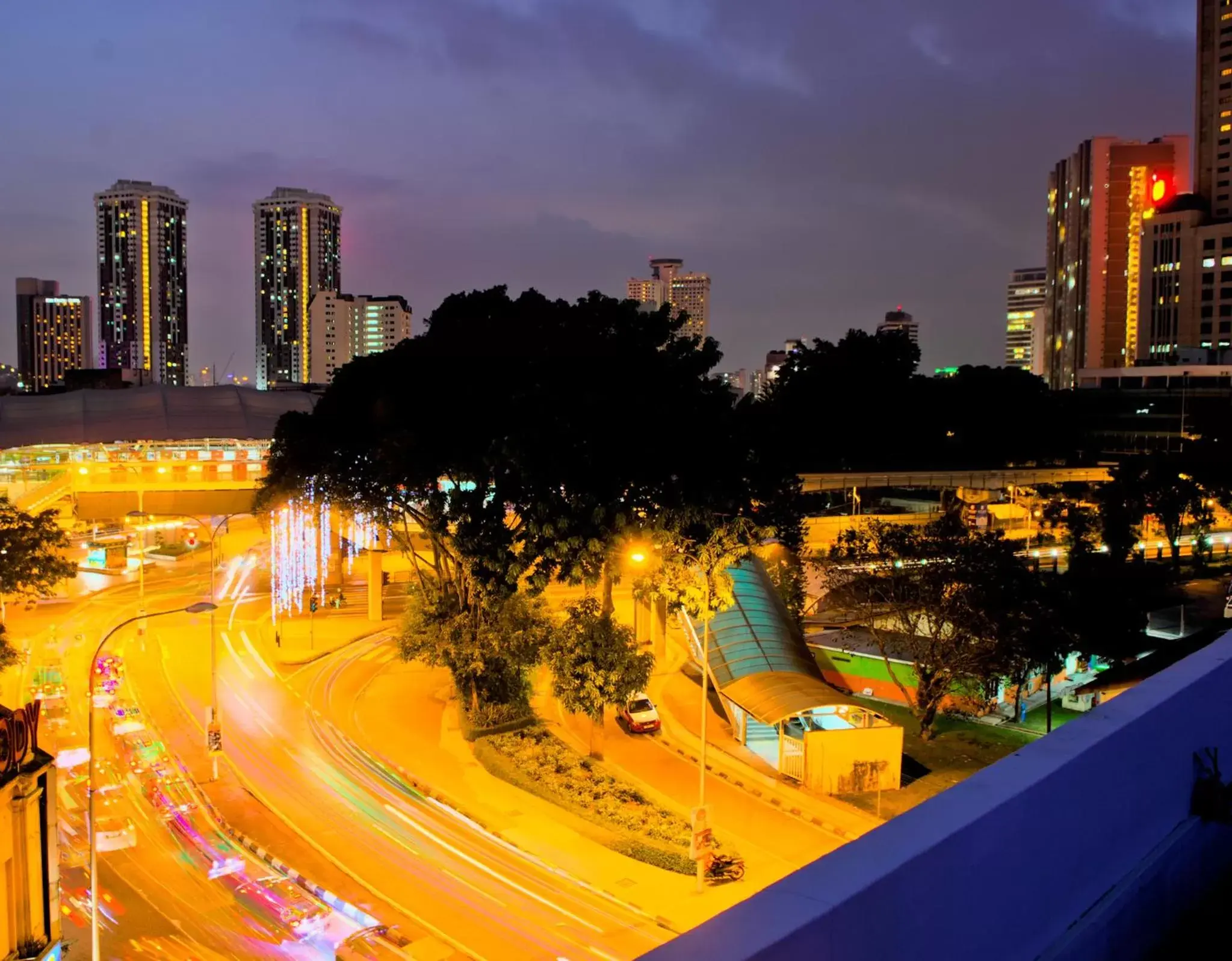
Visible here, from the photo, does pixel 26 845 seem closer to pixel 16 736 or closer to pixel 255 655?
pixel 16 736

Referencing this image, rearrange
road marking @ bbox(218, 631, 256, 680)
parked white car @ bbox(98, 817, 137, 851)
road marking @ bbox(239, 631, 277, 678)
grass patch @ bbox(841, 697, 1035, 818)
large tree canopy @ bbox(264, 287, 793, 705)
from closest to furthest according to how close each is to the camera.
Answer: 1. parked white car @ bbox(98, 817, 137, 851)
2. large tree canopy @ bbox(264, 287, 793, 705)
3. grass patch @ bbox(841, 697, 1035, 818)
4. road marking @ bbox(218, 631, 256, 680)
5. road marking @ bbox(239, 631, 277, 678)

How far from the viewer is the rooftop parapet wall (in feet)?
6.38

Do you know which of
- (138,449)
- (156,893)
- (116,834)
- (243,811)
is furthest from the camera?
(138,449)

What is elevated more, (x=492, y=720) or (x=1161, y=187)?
(x=1161, y=187)

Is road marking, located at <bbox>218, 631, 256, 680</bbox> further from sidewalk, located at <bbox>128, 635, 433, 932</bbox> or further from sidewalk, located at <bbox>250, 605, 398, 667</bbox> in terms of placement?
sidewalk, located at <bbox>128, 635, 433, 932</bbox>

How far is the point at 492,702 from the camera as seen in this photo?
2634 cm

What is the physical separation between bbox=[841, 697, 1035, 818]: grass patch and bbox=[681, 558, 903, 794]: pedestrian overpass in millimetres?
480

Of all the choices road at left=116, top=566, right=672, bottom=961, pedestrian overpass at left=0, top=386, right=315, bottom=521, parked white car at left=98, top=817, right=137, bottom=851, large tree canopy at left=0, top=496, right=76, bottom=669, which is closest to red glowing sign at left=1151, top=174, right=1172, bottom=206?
pedestrian overpass at left=0, top=386, right=315, bottom=521

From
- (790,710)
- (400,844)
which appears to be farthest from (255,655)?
(790,710)

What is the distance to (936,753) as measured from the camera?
2533 centimetres

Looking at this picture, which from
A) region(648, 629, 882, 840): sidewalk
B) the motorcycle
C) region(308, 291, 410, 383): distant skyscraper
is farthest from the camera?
region(308, 291, 410, 383): distant skyscraper

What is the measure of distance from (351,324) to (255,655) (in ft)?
488

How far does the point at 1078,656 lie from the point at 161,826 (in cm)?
2630

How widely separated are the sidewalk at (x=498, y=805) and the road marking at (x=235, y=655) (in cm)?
398
